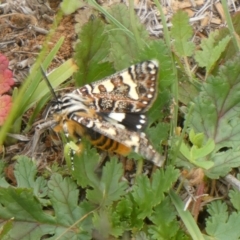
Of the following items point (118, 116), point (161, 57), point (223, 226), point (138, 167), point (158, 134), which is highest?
point (161, 57)

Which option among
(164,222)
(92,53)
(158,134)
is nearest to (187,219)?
(164,222)

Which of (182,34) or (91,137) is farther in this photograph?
(182,34)

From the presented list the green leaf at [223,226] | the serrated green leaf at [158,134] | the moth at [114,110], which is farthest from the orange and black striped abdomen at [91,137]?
the green leaf at [223,226]

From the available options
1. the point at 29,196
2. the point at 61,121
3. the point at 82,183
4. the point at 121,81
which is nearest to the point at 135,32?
the point at 121,81

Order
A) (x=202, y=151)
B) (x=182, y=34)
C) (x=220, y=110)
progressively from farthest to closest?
1. (x=182, y=34)
2. (x=220, y=110)
3. (x=202, y=151)

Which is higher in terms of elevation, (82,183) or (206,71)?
(206,71)

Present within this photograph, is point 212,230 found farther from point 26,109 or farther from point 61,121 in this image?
point 26,109

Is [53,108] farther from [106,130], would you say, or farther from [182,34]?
[182,34]
